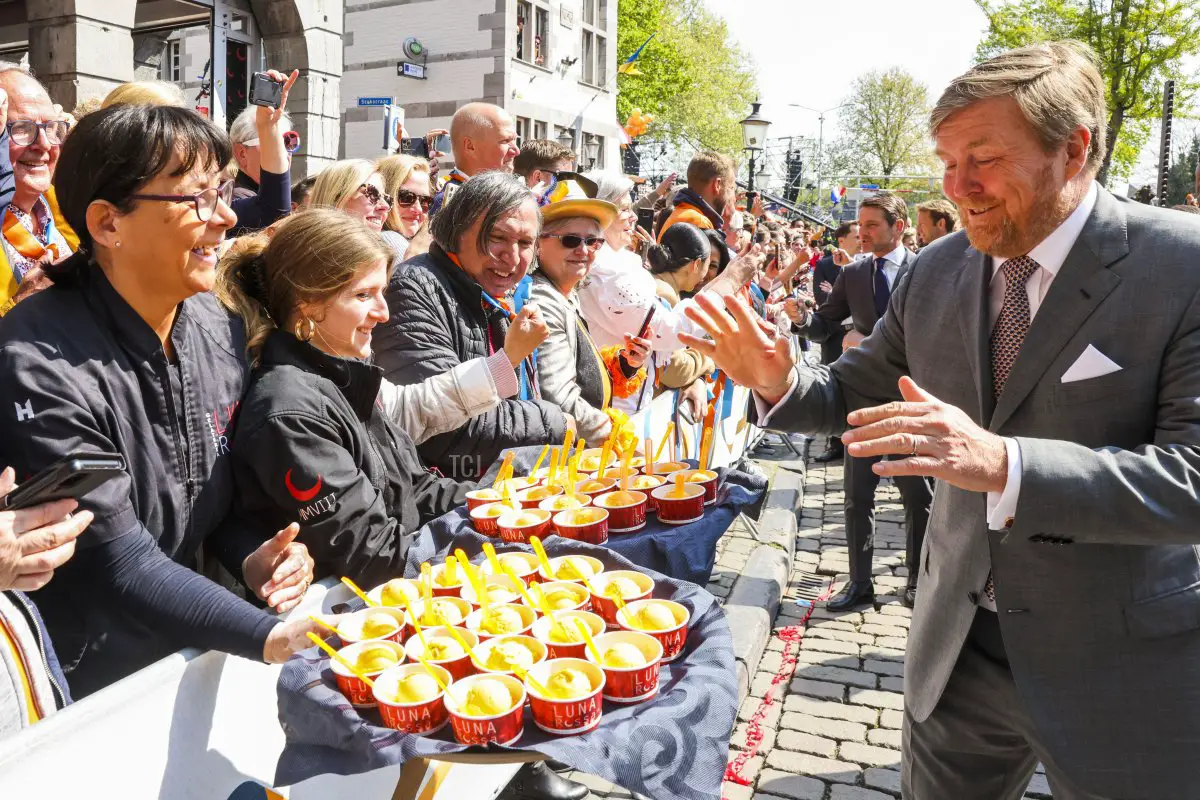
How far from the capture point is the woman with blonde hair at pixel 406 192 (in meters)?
5.50

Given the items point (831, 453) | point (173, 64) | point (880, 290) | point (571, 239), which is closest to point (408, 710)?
point (571, 239)

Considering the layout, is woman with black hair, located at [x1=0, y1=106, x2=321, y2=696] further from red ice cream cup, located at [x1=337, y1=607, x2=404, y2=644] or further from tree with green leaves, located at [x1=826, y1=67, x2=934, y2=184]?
tree with green leaves, located at [x1=826, y1=67, x2=934, y2=184]

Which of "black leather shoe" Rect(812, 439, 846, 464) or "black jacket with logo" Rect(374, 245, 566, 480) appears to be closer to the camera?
"black jacket with logo" Rect(374, 245, 566, 480)

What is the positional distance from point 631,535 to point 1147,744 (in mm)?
1633

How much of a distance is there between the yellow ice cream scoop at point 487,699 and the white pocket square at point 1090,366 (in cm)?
153

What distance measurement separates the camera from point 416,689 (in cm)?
194

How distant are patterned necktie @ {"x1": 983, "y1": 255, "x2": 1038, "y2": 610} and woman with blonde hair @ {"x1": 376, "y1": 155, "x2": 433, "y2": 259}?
3.81m

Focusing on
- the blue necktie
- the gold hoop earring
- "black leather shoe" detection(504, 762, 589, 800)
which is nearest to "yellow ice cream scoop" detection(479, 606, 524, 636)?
the gold hoop earring

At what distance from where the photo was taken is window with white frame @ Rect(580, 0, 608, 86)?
97.1 feet

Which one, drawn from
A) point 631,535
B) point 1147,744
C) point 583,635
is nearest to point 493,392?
point 631,535

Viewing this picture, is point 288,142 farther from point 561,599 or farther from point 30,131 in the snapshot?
point 561,599

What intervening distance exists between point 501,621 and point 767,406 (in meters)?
1.05

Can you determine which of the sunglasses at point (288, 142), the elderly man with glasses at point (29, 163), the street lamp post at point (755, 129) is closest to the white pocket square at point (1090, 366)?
the elderly man with glasses at point (29, 163)

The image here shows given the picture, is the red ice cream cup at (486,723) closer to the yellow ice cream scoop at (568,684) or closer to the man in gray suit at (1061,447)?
the yellow ice cream scoop at (568,684)
